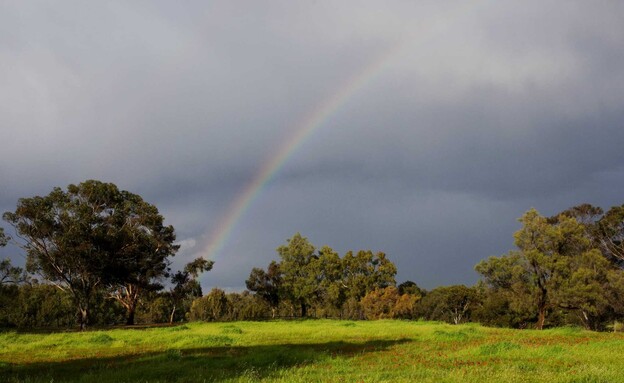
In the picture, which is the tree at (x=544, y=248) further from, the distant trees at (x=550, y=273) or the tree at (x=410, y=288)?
the tree at (x=410, y=288)

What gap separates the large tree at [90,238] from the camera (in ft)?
183

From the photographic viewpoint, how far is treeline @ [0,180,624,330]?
54781 mm

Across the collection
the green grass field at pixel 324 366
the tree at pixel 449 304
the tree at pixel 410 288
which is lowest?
the green grass field at pixel 324 366

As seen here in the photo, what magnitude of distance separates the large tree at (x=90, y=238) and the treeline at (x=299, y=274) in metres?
0.14

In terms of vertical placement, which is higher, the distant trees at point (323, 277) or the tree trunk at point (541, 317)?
the distant trees at point (323, 277)

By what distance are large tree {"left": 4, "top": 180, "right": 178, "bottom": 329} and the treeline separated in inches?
5.5

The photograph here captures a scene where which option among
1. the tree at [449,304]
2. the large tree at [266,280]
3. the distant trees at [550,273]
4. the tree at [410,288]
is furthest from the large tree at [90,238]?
the tree at [410,288]

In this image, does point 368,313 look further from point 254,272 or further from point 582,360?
point 582,360

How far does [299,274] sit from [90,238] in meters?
45.6

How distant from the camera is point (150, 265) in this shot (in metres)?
69.8

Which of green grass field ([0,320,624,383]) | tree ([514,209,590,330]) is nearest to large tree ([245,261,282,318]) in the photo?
tree ([514,209,590,330])

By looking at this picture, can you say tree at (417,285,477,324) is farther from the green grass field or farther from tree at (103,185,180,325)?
the green grass field

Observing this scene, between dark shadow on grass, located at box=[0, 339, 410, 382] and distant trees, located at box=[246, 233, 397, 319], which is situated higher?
distant trees, located at box=[246, 233, 397, 319]

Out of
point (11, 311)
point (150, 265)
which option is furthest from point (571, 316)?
point (11, 311)
